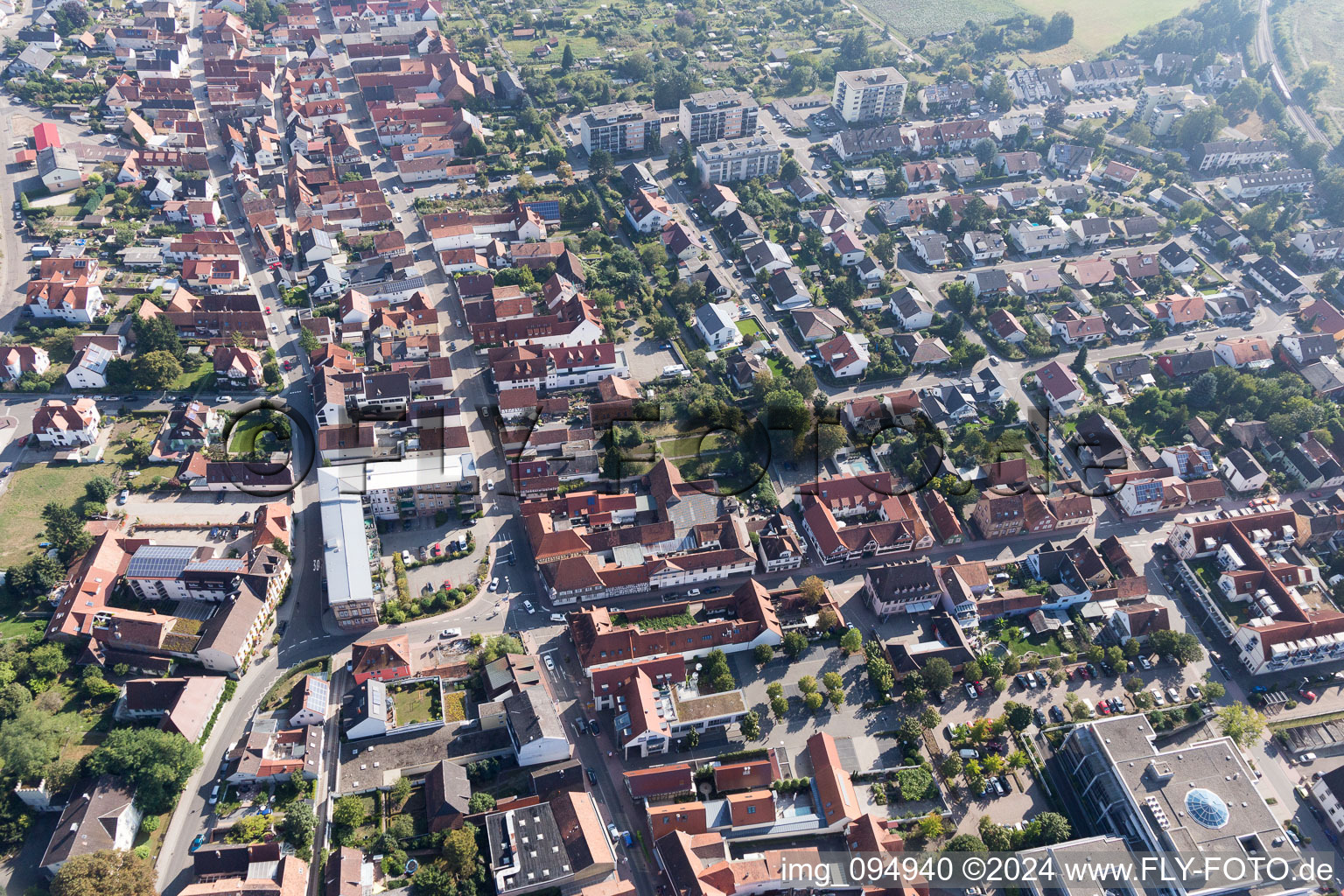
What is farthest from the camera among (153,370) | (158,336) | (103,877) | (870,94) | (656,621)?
(870,94)

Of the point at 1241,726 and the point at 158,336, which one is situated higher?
the point at 158,336

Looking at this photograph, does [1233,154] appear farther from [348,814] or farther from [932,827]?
[348,814]

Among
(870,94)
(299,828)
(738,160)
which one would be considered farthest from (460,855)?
(870,94)

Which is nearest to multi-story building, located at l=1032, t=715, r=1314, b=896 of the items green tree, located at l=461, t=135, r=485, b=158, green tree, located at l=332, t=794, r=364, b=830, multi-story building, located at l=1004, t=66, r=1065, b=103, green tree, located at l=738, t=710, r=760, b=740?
green tree, located at l=738, t=710, r=760, b=740

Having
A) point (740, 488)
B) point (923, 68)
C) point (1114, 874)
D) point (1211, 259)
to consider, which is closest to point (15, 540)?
point (740, 488)

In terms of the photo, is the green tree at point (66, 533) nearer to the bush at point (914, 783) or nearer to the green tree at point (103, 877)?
the green tree at point (103, 877)
